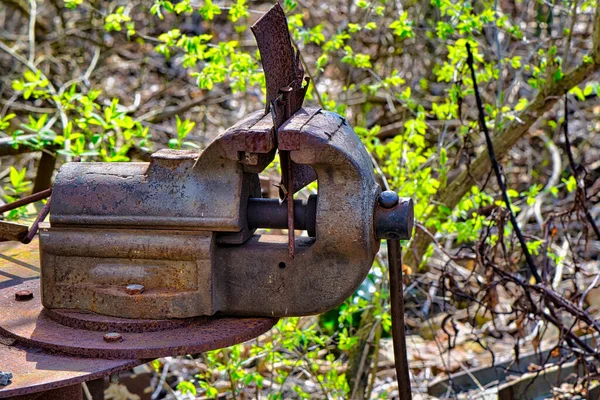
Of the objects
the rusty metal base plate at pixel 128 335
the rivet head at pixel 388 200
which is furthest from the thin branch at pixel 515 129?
the rusty metal base plate at pixel 128 335

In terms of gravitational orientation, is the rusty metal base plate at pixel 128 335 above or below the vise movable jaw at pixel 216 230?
below

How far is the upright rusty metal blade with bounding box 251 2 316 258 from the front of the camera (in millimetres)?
2057

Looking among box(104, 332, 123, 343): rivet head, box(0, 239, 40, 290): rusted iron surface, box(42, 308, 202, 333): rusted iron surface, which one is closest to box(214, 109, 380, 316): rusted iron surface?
box(42, 308, 202, 333): rusted iron surface

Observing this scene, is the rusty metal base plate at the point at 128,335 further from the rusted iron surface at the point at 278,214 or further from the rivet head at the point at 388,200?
the rivet head at the point at 388,200

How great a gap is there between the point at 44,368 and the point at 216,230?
519mm

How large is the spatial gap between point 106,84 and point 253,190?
563cm

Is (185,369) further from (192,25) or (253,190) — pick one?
(192,25)

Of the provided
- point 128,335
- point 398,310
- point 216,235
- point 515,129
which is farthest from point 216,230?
point 515,129

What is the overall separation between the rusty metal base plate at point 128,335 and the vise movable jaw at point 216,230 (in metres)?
0.04

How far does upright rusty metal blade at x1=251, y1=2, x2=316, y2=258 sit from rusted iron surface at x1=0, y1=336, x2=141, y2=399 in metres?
0.55

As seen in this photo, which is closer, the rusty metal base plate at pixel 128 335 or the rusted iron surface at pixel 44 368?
the rusted iron surface at pixel 44 368

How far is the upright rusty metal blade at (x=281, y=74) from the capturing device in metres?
2.06

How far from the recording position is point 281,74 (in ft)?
6.89

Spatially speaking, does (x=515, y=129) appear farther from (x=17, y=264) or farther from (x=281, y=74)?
(x=17, y=264)
